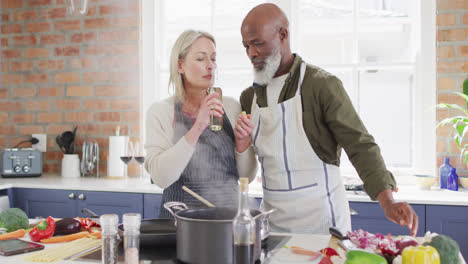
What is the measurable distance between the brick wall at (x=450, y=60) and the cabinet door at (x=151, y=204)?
201 cm

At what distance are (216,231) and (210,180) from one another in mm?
870

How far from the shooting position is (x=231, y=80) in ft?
12.8

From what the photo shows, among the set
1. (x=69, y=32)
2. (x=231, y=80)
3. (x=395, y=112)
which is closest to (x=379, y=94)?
(x=395, y=112)

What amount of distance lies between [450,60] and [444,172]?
807 millimetres

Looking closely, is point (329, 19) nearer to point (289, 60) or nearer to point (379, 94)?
point (379, 94)

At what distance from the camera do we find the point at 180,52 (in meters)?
2.07

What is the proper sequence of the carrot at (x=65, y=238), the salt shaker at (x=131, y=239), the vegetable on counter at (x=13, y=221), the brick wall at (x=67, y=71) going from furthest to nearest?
the brick wall at (x=67, y=71), the vegetable on counter at (x=13, y=221), the carrot at (x=65, y=238), the salt shaker at (x=131, y=239)

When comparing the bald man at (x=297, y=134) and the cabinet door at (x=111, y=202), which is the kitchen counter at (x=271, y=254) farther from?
the cabinet door at (x=111, y=202)

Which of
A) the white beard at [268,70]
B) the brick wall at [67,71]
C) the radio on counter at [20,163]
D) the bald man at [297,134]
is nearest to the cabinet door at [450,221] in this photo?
the bald man at [297,134]

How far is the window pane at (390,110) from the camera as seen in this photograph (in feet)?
11.7

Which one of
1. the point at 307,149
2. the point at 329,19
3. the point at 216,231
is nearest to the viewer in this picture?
the point at 216,231

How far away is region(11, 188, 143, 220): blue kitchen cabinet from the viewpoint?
3146 millimetres

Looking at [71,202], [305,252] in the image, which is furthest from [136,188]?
[305,252]

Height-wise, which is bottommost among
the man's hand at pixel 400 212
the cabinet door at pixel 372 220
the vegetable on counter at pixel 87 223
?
the cabinet door at pixel 372 220
